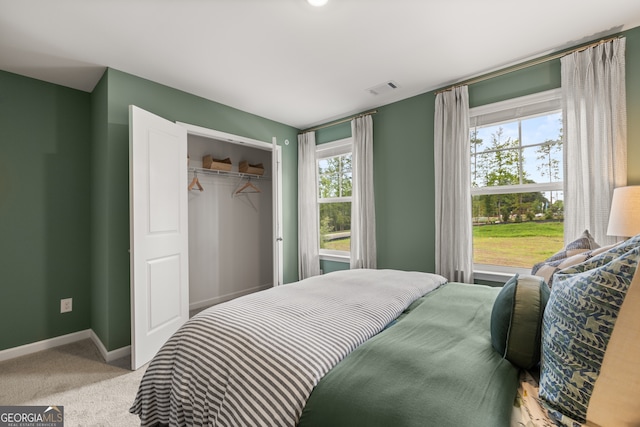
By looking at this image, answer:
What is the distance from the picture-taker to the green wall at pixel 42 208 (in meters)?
2.62

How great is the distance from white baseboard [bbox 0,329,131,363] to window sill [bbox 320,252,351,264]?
2.48 metres

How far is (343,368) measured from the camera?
0.96 meters

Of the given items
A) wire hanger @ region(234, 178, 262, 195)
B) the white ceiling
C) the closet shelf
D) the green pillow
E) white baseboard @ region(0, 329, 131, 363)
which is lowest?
A: white baseboard @ region(0, 329, 131, 363)

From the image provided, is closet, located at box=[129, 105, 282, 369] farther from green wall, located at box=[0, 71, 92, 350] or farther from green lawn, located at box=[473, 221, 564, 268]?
green lawn, located at box=[473, 221, 564, 268]

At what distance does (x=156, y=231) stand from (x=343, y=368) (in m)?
2.32

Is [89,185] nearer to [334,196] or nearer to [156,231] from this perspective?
[156,231]

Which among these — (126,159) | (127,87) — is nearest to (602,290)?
(126,159)

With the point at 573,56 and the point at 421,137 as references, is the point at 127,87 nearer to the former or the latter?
the point at 421,137

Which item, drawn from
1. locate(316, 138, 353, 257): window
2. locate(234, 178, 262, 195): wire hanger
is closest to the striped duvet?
locate(316, 138, 353, 257): window

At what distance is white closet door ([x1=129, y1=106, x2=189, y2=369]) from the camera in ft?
7.91

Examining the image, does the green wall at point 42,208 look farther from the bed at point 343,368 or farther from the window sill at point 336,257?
the window sill at point 336,257

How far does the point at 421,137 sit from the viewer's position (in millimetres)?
3223

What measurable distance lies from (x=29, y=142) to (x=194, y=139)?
5.36ft

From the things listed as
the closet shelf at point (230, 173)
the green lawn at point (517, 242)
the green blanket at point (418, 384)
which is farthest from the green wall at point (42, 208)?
the green lawn at point (517, 242)
